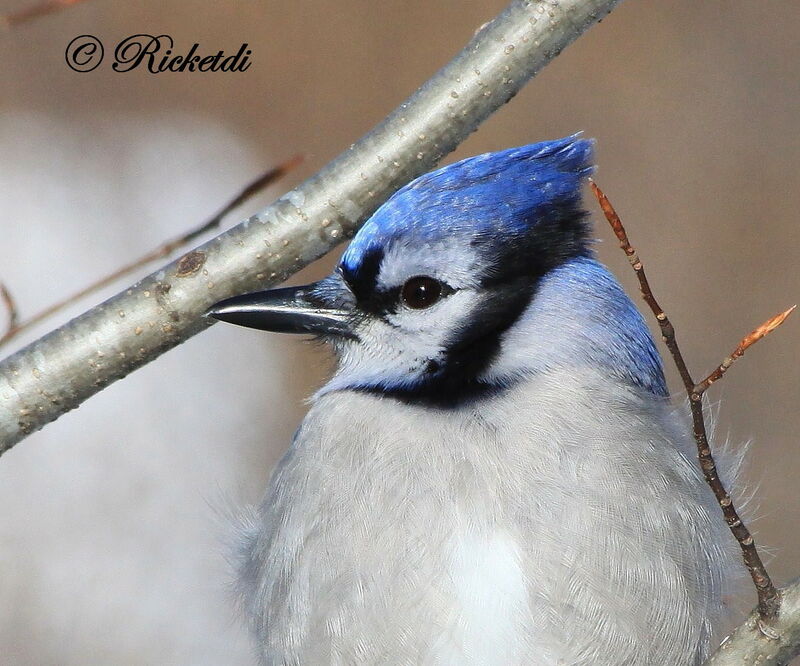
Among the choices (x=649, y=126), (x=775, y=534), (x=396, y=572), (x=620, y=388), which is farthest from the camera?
(x=649, y=126)

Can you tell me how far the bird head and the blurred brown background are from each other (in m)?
2.09

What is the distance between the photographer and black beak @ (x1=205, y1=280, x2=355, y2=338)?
1.98 metres

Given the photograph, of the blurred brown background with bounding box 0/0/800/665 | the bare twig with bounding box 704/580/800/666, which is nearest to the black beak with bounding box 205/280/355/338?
the bare twig with bounding box 704/580/800/666

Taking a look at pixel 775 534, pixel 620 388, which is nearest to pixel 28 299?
pixel 775 534

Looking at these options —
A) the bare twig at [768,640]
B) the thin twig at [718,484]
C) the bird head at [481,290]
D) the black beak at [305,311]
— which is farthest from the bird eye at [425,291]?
the bare twig at [768,640]

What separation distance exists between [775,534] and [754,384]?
20.4 inches

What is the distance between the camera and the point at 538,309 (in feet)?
6.56

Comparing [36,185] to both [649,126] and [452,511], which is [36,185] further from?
[452,511]

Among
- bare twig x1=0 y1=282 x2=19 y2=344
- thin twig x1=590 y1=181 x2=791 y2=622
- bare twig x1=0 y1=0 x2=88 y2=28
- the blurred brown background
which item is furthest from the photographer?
the blurred brown background

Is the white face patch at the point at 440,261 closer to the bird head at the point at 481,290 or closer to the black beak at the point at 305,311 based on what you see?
the bird head at the point at 481,290

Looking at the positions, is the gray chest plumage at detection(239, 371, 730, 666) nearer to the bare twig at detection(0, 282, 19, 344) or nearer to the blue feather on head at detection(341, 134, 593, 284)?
the blue feather on head at detection(341, 134, 593, 284)

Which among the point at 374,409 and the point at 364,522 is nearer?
the point at 364,522

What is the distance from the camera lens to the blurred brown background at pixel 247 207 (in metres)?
4.12

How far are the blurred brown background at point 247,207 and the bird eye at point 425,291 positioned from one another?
2161 mm
